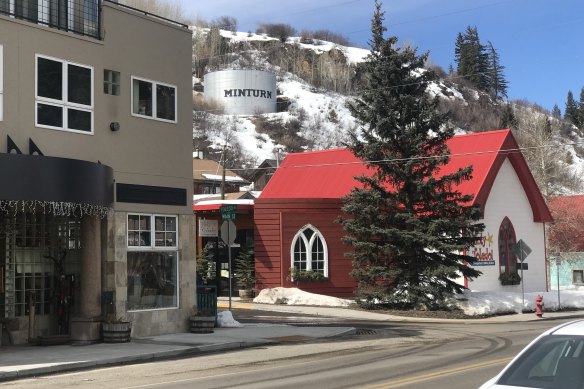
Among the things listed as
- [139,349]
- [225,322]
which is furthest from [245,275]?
[139,349]

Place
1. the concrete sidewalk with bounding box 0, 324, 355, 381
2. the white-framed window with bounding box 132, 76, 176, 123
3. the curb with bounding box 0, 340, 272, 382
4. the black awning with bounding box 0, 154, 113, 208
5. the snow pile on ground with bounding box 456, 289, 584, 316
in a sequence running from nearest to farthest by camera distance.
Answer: the curb with bounding box 0, 340, 272, 382
the concrete sidewalk with bounding box 0, 324, 355, 381
the black awning with bounding box 0, 154, 113, 208
the white-framed window with bounding box 132, 76, 176, 123
the snow pile on ground with bounding box 456, 289, 584, 316

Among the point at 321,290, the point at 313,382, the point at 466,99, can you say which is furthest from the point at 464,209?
the point at 466,99

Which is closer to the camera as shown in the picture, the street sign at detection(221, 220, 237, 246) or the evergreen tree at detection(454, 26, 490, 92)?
the street sign at detection(221, 220, 237, 246)

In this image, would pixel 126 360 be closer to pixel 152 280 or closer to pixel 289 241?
pixel 152 280

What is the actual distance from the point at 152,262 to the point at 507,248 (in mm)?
24117

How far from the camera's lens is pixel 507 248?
38.6 metres

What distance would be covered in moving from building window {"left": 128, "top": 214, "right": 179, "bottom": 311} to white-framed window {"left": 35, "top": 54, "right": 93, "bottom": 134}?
2954 millimetres

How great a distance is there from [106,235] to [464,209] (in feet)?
52.8

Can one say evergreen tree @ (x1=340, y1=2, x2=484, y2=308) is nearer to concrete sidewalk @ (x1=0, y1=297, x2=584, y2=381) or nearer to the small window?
concrete sidewalk @ (x1=0, y1=297, x2=584, y2=381)

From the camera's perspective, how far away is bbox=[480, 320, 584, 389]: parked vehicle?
5.51m

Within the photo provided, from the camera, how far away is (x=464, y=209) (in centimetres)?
2967

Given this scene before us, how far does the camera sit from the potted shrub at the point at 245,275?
34.2m

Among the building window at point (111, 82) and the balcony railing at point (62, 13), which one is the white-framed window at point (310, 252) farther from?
the balcony railing at point (62, 13)

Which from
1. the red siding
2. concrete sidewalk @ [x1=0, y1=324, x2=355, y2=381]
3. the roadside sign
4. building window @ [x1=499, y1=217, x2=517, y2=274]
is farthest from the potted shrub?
building window @ [x1=499, y1=217, x2=517, y2=274]
